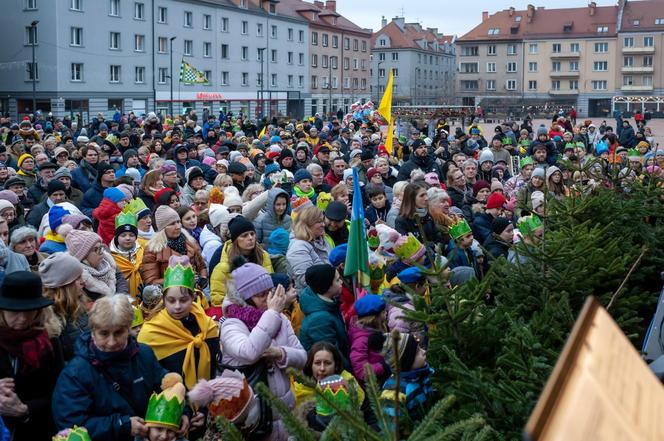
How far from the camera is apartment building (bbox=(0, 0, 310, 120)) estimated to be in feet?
178

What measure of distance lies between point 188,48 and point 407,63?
1925 inches

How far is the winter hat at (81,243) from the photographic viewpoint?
6063 mm

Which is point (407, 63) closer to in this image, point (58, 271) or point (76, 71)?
point (76, 71)

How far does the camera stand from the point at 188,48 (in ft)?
216

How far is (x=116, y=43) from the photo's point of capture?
58.6m

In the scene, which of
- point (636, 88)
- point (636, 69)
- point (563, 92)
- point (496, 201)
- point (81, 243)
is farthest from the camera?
point (563, 92)

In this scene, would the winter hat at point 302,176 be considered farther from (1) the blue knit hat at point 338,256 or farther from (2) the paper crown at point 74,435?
(2) the paper crown at point 74,435

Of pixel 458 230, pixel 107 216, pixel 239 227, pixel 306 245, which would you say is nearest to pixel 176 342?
pixel 239 227

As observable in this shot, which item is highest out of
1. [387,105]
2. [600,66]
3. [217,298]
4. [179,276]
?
[600,66]

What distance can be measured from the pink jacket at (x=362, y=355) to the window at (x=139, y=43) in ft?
190

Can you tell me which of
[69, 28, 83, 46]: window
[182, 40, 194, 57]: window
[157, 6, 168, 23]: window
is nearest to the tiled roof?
[182, 40, 194, 57]: window

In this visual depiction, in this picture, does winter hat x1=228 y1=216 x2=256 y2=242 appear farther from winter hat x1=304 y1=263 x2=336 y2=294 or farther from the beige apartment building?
the beige apartment building

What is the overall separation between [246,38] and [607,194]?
68.1m

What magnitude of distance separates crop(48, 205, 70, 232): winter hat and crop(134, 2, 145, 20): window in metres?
55.1
